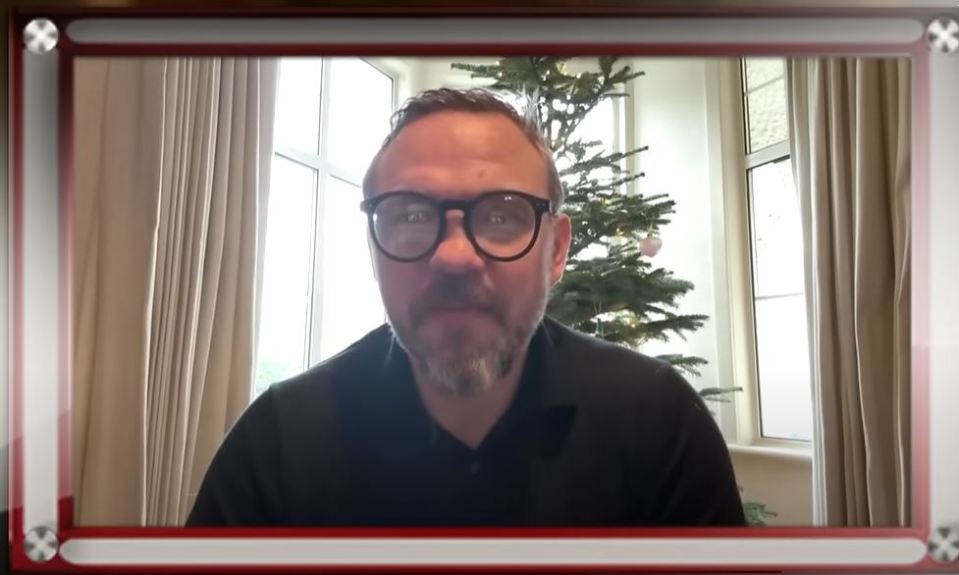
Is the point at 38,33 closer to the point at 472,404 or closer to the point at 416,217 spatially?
the point at 416,217

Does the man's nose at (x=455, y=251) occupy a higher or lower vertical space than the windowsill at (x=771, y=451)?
higher

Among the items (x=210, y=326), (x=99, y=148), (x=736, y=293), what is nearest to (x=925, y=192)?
(x=736, y=293)

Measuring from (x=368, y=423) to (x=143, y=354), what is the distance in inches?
11.1

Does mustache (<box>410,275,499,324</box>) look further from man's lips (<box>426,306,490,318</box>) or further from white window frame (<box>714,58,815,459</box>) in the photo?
white window frame (<box>714,58,815,459</box>)

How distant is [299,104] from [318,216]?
14 cm

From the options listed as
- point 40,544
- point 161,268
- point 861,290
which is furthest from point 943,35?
point 40,544

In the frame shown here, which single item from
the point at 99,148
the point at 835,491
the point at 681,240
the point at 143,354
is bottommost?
the point at 835,491

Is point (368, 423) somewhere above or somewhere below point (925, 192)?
below

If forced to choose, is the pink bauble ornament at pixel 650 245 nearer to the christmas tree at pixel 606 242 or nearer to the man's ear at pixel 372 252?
the christmas tree at pixel 606 242

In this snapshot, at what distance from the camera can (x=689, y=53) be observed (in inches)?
35.4

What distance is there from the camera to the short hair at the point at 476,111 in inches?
34.7

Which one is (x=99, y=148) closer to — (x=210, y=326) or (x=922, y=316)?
(x=210, y=326)

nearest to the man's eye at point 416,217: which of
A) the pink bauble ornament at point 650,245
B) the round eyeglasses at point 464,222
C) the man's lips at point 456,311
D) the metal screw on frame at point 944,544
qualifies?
the round eyeglasses at point 464,222

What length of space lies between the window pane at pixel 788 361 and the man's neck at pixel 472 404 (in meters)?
0.29
